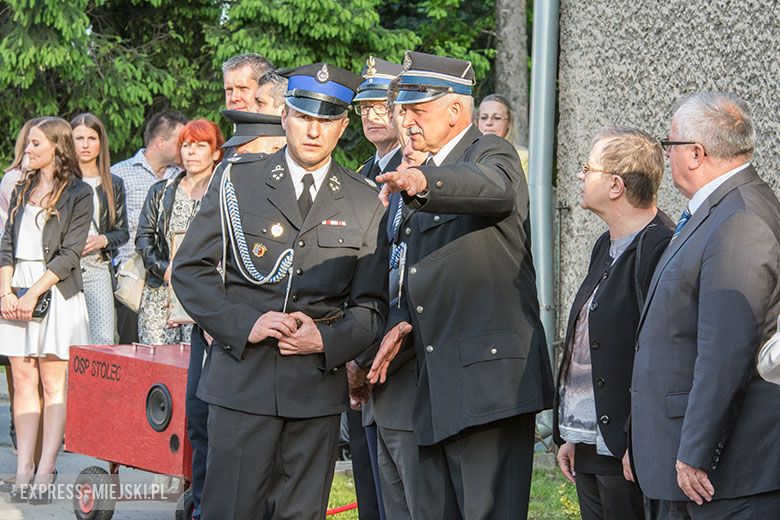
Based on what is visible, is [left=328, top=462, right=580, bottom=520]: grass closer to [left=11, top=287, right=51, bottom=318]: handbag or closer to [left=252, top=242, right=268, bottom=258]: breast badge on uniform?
[left=11, top=287, right=51, bottom=318]: handbag

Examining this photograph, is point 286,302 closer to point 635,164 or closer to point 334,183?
point 334,183

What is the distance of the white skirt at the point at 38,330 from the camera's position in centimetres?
733

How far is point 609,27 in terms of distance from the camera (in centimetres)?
728

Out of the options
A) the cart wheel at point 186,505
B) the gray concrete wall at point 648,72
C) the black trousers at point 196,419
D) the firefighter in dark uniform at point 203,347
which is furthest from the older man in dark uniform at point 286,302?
the gray concrete wall at point 648,72

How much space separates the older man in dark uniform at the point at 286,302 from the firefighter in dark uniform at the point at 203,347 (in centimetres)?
65

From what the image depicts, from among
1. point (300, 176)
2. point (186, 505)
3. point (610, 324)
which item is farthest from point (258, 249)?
point (186, 505)

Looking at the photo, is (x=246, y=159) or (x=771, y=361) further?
(x=246, y=159)

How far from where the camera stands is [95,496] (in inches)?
255

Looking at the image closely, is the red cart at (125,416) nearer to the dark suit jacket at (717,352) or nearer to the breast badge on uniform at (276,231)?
the breast badge on uniform at (276,231)

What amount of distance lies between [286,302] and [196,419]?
1335 mm

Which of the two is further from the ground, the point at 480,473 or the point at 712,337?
the point at 712,337

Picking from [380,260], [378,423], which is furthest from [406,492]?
[380,260]

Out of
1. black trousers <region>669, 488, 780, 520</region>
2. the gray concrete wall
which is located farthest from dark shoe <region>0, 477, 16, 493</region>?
black trousers <region>669, 488, 780, 520</region>

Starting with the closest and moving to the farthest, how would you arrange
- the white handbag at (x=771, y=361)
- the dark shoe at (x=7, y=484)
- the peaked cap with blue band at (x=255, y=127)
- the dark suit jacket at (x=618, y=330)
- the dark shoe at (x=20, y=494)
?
1. the white handbag at (x=771, y=361)
2. the dark suit jacket at (x=618, y=330)
3. the peaked cap with blue band at (x=255, y=127)
4. the dark shoe at (x=20, y=494)
5. the dark shoe at (x=7, y=484)
